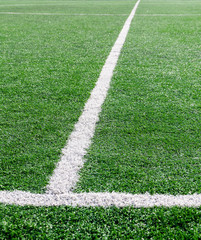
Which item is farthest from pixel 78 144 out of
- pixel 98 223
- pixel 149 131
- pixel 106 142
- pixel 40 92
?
pixel 40 92

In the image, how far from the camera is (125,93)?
288cm

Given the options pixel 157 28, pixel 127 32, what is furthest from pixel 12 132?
pixel 157 28

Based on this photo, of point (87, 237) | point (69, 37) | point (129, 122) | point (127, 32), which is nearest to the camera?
point (87, 237)

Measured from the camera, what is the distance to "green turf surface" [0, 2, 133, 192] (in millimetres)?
1821

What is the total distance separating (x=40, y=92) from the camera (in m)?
2.88

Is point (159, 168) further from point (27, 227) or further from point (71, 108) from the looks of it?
point (71, 108)

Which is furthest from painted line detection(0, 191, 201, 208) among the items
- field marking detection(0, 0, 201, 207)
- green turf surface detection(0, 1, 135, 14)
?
green turf surface detection(0, 1, 135, 14)

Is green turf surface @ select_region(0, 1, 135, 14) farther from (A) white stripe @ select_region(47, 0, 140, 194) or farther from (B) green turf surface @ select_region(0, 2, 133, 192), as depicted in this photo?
(A) white stripe @ select_region(47, 0, 140, 194)

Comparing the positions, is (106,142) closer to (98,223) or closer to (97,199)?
(97,199)

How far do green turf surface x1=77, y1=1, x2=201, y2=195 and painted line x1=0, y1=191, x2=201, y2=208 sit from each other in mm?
49

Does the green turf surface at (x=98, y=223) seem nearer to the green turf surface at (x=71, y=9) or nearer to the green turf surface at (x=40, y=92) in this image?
the green turf surface at (x=40, y=92)

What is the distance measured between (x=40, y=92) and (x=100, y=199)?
5.34 feet

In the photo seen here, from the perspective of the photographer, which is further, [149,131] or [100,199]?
[149,131]

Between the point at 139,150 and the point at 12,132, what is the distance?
3.15ft
